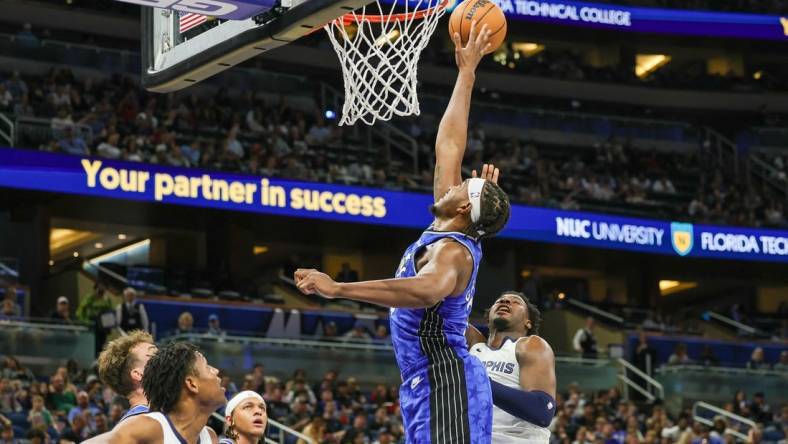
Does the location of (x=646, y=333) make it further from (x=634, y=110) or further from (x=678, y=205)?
(x=634, y=110)

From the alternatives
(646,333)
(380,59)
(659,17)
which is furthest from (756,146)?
(380,59)

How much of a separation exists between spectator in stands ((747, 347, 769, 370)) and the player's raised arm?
16722 mm

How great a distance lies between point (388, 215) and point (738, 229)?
7.72 m

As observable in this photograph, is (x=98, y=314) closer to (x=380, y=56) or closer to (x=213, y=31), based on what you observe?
(x=380, y=56)

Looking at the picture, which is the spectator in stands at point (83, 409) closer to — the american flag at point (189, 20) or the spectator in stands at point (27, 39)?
the american flag at point (189, 20)

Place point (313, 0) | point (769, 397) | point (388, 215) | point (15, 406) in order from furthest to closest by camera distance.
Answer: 1. point (388, 215)
2. point (769, 397)
3. point (15, 406)
4. point (313, 0)

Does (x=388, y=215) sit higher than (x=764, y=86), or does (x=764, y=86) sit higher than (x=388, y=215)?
(x=764, y=86)

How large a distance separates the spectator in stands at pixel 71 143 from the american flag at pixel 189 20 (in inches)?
537

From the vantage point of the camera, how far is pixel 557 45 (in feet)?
103

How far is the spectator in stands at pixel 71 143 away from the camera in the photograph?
20016 mm

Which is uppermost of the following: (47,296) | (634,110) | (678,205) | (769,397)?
(634,110)

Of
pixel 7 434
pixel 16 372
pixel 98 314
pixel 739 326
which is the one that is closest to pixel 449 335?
pixel 7 434

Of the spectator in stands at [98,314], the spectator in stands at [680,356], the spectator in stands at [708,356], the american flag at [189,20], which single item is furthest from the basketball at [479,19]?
the spectator in stands at [708,356]

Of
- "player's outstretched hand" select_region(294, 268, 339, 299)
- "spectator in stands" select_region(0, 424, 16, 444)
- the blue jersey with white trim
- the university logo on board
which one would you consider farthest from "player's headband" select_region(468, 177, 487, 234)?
the university logo on board
